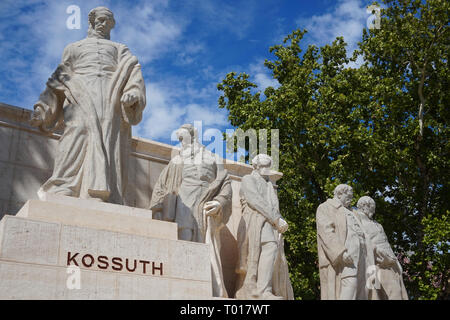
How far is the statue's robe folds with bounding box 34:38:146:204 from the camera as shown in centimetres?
759

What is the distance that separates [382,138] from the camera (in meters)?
20.2

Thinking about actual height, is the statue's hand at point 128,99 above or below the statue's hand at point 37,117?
above

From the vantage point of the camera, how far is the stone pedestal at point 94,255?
246 inches

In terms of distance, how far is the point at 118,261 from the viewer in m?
6.81

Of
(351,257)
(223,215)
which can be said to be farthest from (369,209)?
(223,215)

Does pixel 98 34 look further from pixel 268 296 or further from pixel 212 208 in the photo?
pixel 268 296

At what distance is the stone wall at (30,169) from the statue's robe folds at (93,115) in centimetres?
238

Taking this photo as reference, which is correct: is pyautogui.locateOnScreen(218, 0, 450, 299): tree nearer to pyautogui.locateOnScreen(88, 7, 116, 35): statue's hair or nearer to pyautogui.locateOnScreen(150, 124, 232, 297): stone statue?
pyautogui.locateOnScreen(150, 124, 232, 297): stone statue

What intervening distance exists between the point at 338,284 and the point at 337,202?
1586 mm

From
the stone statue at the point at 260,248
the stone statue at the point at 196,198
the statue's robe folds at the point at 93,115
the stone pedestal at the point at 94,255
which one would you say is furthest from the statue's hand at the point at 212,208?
the stone pedestal at the point at 94,255

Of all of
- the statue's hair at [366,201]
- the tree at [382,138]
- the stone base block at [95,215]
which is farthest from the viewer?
the tree at [382,138]

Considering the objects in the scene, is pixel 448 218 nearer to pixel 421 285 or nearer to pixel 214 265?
pixel 421 285
